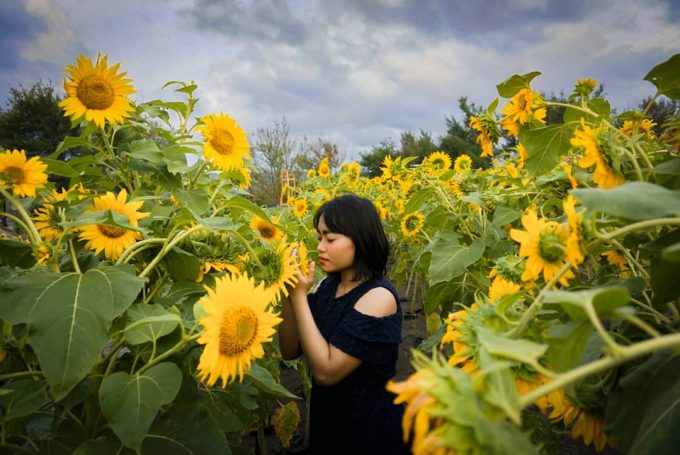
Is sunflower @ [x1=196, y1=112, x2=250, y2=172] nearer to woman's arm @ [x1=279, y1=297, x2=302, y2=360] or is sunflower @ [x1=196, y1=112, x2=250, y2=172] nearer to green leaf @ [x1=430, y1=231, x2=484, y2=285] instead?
woman's arm @ [x1=279, y1=297, x2=302, y2=360]

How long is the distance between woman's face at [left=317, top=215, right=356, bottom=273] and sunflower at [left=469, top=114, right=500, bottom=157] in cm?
66

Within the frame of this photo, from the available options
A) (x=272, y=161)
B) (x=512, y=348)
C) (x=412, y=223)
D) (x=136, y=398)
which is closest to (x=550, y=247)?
(x=512, y=348)

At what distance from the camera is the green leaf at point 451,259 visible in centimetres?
161

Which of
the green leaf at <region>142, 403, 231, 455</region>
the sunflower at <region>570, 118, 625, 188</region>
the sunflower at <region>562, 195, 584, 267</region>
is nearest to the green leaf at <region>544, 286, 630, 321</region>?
the sunflower at <region>562, 195, 584, 267</region>

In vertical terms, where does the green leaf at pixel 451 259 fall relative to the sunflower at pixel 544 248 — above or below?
below

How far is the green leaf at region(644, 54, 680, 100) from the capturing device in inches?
31.3

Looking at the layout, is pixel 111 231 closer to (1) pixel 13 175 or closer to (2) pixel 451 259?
(1) pixel 13 175

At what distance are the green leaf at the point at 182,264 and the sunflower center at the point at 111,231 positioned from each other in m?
0.14

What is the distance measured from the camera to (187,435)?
3.13ft

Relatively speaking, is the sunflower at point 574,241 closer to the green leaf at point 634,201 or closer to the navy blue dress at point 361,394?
the green leaf at point 634,201

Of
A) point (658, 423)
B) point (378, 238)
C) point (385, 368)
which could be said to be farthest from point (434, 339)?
point (658, 423)

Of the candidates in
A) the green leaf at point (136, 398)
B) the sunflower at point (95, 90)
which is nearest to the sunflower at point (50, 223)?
the sunflower at point (95, 90)

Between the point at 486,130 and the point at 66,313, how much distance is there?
59.5 inches

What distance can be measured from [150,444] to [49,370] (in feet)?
1.09
